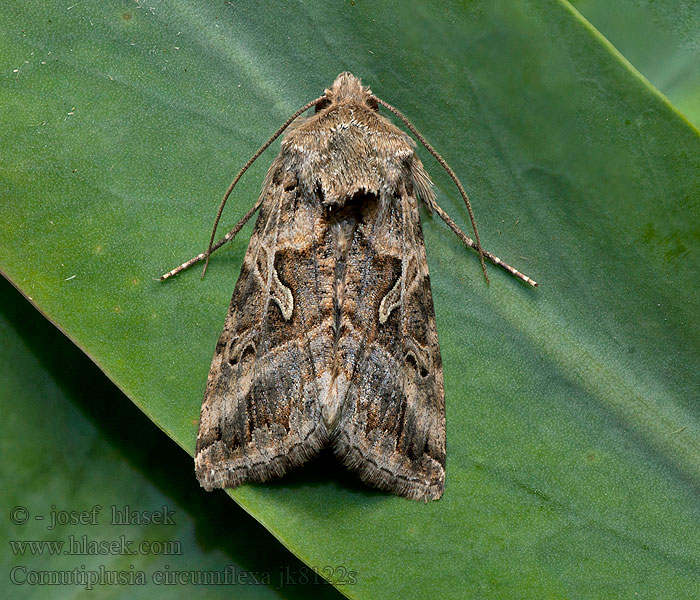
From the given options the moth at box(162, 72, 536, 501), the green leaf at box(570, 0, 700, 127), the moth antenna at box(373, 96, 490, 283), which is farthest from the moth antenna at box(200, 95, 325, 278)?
the green leaf at box(570, 0, 700, 127)

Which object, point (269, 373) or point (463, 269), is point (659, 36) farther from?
point (269, 373)

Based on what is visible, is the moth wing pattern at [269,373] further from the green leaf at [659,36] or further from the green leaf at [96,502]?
the green leaf at [659,36]

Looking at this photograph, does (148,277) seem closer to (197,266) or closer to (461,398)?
(197,266)

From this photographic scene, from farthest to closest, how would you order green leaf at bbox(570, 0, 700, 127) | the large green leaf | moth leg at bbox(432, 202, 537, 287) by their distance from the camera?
green leaf at bbox(570, 0, 700, 127), moth leg at bbox(432, 202, 537, 287), the large green leaf

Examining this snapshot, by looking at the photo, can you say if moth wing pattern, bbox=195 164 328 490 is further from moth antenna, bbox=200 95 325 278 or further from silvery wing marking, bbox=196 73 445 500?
moth antenna, bbox=200 95 325 278

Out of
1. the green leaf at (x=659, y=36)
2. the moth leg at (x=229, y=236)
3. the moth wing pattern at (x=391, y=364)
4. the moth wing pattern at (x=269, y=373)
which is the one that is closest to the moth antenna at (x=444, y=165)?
the moth wing pattern at (x=391, y=364)

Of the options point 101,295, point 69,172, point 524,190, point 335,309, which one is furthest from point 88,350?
point 524,190

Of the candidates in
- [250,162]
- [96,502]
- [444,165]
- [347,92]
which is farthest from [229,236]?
[96,502]
